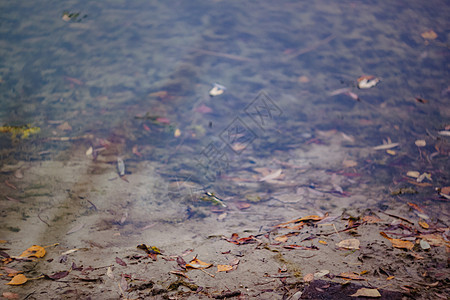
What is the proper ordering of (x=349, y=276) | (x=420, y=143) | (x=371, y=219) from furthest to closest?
1. (x=420, y=143)
2. (x=371, y=219)
3. (x=349, y=276)

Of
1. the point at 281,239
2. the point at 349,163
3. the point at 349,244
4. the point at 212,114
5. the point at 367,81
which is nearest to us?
the point at 349,244

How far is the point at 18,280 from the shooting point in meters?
1.44

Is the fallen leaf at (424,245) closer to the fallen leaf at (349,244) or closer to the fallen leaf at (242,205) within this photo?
the fallen leaf at (349,244)

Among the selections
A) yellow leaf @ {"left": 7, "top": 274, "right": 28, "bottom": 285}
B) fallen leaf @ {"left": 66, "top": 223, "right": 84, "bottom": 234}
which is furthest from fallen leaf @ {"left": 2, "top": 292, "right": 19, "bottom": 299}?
fallen leaf @ {"left": 66, "top": 223, "right": 84, "bottom": 234}

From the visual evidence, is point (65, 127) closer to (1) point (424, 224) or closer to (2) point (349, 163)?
(2) point (349, 163)

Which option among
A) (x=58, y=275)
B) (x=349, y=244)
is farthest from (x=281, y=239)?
(x=58, y=275)

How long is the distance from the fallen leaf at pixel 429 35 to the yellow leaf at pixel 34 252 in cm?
600

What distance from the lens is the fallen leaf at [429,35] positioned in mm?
5036

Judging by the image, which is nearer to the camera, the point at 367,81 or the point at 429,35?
the point at 367,81

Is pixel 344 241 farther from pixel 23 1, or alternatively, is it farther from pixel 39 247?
pixel 23 1

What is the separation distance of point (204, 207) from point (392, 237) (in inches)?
52.3

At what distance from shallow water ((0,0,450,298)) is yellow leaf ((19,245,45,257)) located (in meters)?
0.14

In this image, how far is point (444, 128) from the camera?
351 centimetres

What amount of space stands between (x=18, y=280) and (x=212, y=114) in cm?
270
